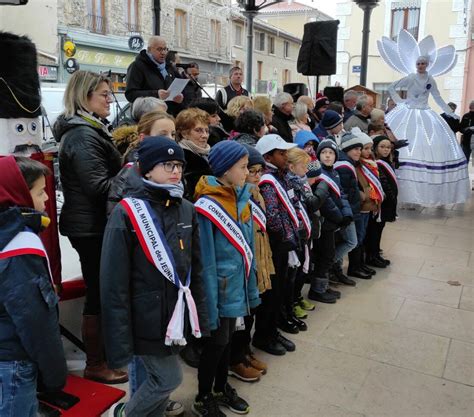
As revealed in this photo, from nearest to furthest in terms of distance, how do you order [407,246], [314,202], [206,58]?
[314,202] → [407,246] → [206,58]

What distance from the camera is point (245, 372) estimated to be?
10.8 ft

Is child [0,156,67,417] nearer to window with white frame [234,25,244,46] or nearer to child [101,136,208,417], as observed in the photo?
child [101,136,208,417]

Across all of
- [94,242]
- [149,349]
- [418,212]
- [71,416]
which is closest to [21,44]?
[94,242]

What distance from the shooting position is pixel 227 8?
30609mm

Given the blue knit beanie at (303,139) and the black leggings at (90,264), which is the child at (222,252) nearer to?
the black leggings at (90,264)

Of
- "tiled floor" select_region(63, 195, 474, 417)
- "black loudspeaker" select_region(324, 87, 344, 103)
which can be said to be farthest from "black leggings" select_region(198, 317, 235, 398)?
"black loudspeaker" select_region(324, 87, 344, 103)

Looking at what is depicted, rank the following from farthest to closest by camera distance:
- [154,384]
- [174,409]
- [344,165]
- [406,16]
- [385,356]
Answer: [406,16], [344,165], [385,356], [174,409], [154,384]

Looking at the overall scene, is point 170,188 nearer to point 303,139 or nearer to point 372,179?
point 303,139

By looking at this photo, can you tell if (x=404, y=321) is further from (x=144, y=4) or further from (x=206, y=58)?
(x=206, y=58)

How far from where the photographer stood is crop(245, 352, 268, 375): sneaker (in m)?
3.38

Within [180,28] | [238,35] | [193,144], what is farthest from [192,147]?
[238,35]

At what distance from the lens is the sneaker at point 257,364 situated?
11.1ft

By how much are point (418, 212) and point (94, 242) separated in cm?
669

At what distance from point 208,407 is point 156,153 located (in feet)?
4.81
